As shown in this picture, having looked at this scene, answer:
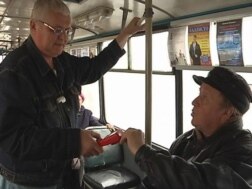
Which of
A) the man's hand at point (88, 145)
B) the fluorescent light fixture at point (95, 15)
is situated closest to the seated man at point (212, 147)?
the man's hand at point (88, 145)

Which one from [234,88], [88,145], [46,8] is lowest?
[88,145]

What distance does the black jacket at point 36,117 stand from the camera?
1342 millimetres

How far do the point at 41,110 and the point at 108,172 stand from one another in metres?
2.60

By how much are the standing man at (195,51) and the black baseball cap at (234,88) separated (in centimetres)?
96

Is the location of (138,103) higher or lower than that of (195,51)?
lower

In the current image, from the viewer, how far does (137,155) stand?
1.41 meters

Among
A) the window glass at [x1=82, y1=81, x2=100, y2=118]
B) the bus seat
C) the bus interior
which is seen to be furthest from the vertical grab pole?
the window glass at [x1=82, y1=81, x2=100, y2=118]

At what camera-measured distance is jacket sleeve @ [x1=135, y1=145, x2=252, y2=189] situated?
133 centimetres

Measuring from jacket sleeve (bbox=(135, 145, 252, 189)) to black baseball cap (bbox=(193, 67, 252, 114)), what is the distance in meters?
0.32

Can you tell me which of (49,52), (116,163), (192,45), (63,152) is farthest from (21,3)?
(116,163)

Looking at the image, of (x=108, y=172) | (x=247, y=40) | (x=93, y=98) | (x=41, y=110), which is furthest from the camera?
(x=93, y=98)

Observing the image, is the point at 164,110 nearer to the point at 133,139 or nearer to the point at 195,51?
the point at 195,51

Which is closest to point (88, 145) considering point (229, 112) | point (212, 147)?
point (212, 147)

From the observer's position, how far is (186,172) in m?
1.34
